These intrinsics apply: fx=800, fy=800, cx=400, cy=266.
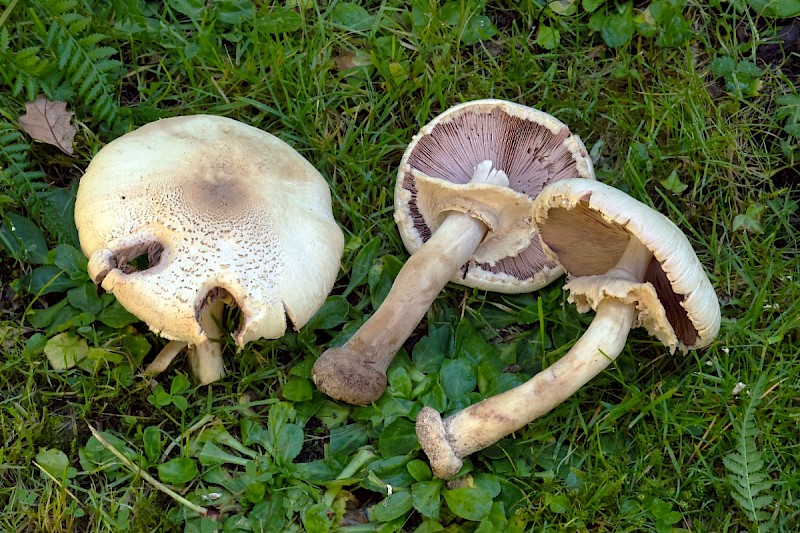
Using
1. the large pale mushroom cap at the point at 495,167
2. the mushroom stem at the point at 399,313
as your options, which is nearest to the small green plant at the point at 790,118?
the large pale mushroom cap at the point at 495,167

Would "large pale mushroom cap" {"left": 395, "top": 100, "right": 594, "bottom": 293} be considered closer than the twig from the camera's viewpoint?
No

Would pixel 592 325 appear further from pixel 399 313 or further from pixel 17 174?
pixel 17 174

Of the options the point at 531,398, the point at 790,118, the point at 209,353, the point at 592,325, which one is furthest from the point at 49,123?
the point at 790,118

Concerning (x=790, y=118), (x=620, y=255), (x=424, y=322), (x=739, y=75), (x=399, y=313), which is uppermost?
(x=739, y=75)

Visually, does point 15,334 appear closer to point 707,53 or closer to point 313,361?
point 313,361

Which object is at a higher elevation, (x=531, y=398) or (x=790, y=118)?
(x=790, y=118)

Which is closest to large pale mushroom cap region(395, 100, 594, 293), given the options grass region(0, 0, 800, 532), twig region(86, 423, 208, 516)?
grass region(0, 0, 800, 532)

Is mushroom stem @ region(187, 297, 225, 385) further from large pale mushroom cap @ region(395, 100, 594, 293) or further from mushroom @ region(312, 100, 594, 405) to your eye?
large pale mushroom cap @ region(395, 100, 594, 293)
